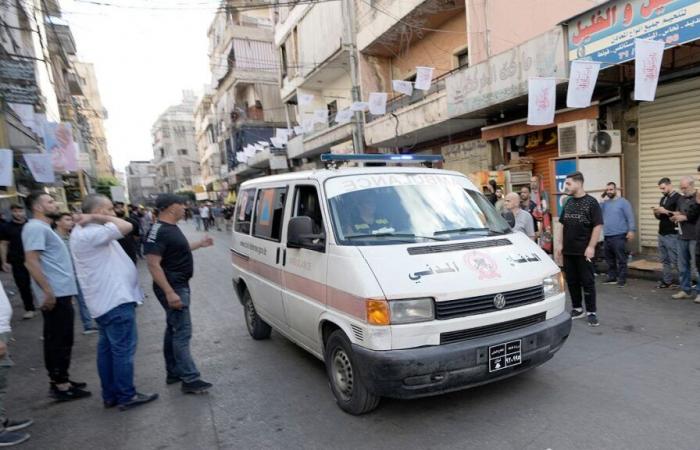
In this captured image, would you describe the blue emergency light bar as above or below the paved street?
above

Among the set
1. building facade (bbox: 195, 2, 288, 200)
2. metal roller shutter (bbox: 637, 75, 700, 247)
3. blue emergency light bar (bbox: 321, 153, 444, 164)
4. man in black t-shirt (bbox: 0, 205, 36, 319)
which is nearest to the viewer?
blue emergency light bar (bbox: 321, 153, 444, 164)

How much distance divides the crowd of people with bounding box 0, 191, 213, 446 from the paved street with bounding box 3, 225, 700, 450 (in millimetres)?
212

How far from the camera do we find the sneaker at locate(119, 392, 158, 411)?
149 inches

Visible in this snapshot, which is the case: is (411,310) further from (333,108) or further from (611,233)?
(333,108)

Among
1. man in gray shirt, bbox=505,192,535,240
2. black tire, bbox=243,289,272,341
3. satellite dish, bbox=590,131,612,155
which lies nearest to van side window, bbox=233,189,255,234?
black tire, bbox=243,289,272,341

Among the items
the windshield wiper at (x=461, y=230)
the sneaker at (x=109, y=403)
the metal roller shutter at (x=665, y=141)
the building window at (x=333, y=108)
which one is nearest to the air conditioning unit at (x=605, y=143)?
the metal roller shutter at (x=665, y=141)

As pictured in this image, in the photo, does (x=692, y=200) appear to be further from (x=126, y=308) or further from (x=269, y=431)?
(x=126, y=308)

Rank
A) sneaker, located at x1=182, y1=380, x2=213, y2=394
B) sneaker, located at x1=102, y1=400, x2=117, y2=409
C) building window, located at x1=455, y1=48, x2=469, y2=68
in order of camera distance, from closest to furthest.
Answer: sneaker, located at x1=102, y1=400, x2=117, y2=409, sneaker, located at x1=182, y1=380, x2=213, y2=394, building window, located at x1=455, y1=48, x2=469, y2=68

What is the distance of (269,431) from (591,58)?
8.26 metres

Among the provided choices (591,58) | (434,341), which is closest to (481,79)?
(591,58)

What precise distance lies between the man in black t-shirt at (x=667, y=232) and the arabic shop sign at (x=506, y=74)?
3.03 m

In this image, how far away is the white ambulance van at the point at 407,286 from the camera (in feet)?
9.63

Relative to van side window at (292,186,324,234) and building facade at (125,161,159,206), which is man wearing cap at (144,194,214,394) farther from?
building facade at (125,161,159,206)

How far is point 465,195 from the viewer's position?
4.12 meters
